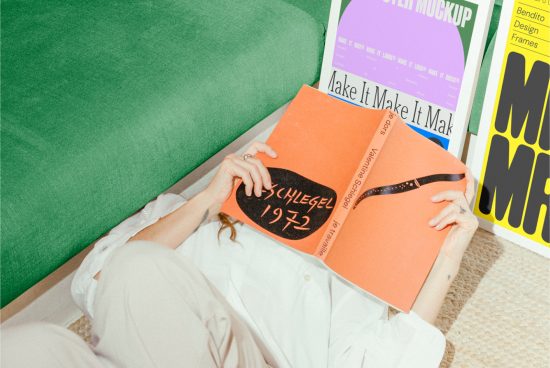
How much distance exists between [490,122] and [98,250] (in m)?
0.90

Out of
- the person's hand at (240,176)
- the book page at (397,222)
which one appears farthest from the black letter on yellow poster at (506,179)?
the person's hand at (240,176)

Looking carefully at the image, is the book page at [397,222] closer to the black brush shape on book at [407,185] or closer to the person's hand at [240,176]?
the black brush shape on book at [407,185]

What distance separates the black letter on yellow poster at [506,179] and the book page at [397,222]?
438 millimetres

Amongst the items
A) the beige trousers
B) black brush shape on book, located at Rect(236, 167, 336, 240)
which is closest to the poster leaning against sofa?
black brush shape on book, located at Rect(236, 167, 336, 240)

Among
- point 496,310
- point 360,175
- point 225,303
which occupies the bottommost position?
point 496,310

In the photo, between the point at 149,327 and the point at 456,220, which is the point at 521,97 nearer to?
the point at 456,220

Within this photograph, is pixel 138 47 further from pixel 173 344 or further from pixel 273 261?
pixel 173 344

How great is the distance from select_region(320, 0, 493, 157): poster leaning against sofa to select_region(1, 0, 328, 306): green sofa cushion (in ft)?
0.40

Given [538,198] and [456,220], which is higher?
[456,220]

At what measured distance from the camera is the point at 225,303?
1.34 metres

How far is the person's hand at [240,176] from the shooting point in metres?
1.37

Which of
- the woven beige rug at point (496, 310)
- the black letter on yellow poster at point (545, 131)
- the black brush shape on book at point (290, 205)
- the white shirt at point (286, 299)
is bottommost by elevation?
the woven beige rug at point (496, 310)

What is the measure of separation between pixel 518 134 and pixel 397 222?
0.52m

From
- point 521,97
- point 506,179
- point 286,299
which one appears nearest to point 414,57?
point 521,97
